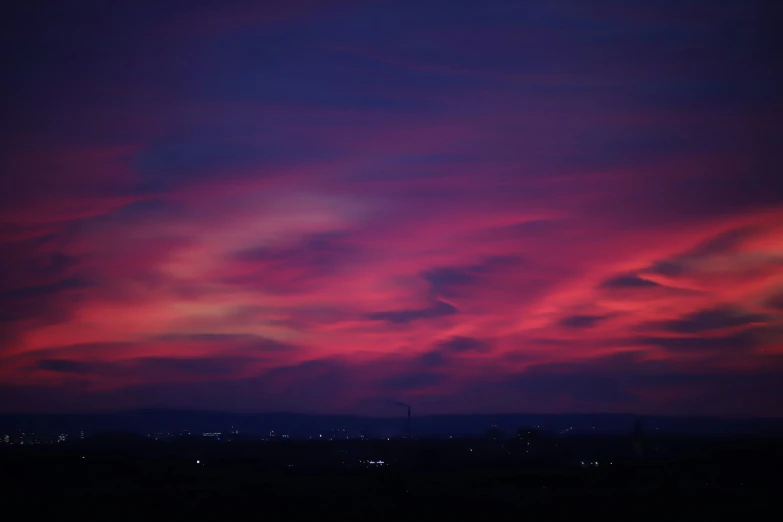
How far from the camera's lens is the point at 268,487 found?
8525cm

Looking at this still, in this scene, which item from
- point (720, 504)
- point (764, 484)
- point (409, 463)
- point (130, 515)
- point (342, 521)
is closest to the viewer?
point (342, 521)

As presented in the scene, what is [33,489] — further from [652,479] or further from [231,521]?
[652,479]

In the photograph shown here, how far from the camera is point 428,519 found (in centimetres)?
5575

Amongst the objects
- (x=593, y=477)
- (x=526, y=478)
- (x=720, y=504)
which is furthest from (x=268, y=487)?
(x=720, y=504)

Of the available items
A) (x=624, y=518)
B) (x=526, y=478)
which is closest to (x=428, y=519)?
(x=624, y=518)

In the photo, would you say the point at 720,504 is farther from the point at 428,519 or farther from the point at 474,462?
the point at 474,462

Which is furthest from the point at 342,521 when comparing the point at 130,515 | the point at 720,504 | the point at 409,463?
the point at 409,463

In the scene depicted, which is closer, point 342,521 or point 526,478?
point 342,521

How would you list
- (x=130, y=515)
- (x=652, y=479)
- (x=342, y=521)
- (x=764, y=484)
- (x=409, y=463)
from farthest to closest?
(x=409, y=463)
(x=652, y=479)
(x=764, y=484)
(x=130, y=515)
(x=342, y=521)

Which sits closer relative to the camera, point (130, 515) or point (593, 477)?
point (130, 515)

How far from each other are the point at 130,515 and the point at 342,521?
51.4ft

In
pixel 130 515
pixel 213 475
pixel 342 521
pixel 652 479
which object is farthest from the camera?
pixel 213 475

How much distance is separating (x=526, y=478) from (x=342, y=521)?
45536 mm

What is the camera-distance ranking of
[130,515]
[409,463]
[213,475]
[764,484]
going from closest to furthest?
[130,515] < [764,484] < [213,475] < [409,463]
